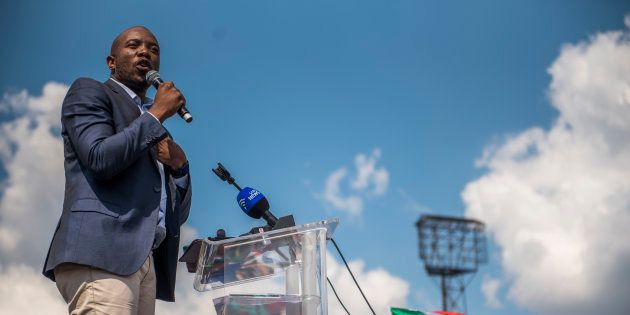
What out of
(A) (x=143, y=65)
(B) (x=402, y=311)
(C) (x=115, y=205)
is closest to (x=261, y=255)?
(C) (x=115, y=205)

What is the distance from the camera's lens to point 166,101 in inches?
95.4

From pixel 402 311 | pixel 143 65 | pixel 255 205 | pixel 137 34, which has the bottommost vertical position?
pixel 255 205

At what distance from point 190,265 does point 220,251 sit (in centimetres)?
14

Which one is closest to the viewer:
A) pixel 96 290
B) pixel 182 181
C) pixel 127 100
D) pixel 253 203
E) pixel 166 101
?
pixel 96 290

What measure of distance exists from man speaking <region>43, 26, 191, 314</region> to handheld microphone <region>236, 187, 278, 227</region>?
31 cm

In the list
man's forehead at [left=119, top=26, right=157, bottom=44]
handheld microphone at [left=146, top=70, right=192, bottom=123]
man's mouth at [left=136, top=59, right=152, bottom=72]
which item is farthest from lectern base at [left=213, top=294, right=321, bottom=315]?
man's forehead at [left=119, top=26, right=157, bottom=44]

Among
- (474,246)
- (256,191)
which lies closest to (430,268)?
(474,246)

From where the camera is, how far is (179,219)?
2588 mm

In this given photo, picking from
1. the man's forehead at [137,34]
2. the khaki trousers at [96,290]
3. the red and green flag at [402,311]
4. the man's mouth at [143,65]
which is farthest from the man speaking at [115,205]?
the red and green flag at [402,311]

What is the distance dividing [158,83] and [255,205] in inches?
23.8

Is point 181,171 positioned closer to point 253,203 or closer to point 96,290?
point 253,203

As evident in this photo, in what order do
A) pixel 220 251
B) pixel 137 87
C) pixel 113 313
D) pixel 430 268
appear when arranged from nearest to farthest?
pixel 113 313 → pixel 220 251 → pixel 137 87 → pixel 430 268

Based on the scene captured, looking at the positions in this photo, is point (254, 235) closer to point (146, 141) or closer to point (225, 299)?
point (225, 299)

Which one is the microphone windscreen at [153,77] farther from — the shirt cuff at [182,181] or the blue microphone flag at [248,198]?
the blue microphone flag at [248,198]
